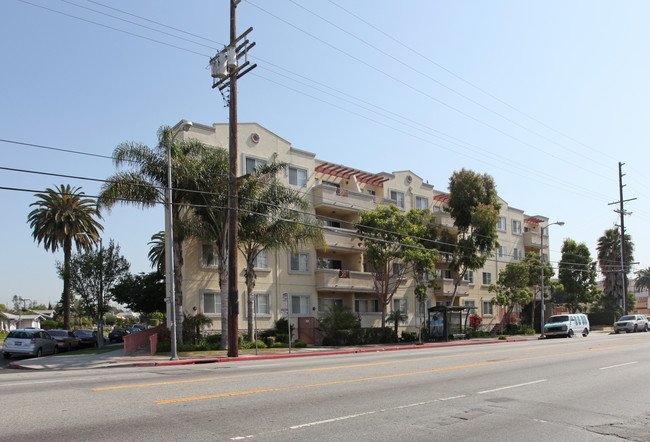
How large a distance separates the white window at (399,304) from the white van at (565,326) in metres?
10.8

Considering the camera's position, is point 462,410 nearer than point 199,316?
Yes

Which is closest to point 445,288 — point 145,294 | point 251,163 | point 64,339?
point 251,163

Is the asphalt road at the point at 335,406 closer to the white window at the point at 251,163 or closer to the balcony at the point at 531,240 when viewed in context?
the white window at the point at 251,163

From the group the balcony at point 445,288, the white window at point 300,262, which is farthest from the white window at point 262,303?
the balcony at point 445,288

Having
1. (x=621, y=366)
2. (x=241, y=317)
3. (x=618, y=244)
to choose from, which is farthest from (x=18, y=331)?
(x=618, y=244)

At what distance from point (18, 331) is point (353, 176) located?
79.9 ft

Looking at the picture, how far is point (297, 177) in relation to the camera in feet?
119

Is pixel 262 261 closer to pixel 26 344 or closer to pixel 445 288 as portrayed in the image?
pixel 26 344

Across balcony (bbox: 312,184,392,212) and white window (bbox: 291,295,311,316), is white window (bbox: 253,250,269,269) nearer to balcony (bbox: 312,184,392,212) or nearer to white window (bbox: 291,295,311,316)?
white window (bbox: 291,295,311,316)

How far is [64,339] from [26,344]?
6.97 metres

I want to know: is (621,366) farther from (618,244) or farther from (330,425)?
(618,244)

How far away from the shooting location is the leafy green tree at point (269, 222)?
2772 cm

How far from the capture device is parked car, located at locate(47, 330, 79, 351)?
3409 centimetres

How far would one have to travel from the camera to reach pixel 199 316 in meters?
28.1
